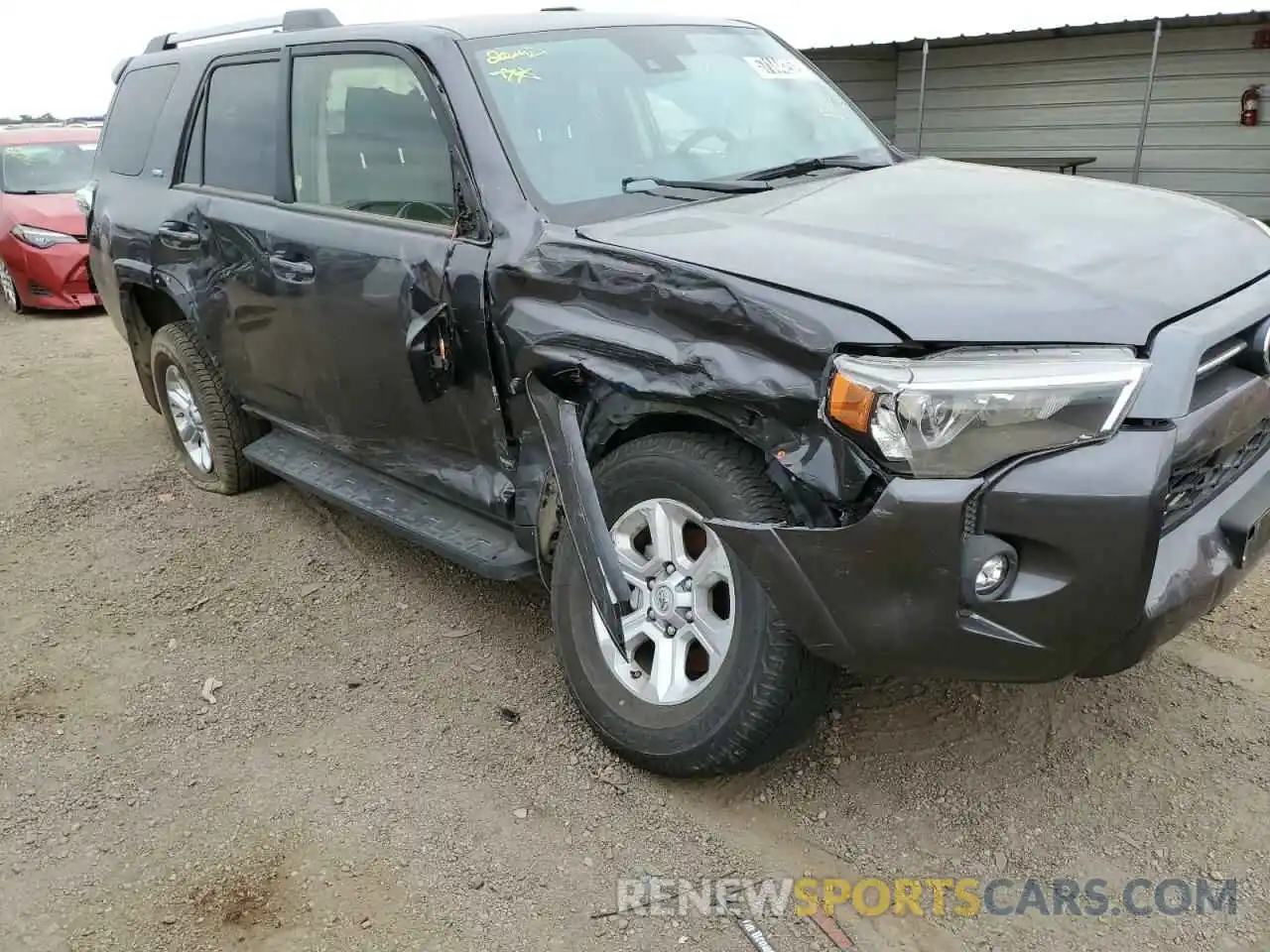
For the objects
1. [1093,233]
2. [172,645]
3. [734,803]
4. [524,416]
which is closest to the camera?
[1093,233]

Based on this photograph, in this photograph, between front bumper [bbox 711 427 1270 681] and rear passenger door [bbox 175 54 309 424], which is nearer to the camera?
front bumper [bbox 711 427 1270 681]

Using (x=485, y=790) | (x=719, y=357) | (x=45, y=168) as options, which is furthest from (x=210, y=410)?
(x=45, y=168)

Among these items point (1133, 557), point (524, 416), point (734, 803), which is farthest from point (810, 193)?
point (734, 803)

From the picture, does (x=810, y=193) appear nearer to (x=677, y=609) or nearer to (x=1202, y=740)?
(x=677, y=609)

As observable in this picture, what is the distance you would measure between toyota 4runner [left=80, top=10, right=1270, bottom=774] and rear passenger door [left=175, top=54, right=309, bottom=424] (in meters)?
0.02

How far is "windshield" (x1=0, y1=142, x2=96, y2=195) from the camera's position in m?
9.73

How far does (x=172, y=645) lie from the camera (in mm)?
3605

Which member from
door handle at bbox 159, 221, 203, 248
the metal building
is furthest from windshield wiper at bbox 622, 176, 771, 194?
the metal building

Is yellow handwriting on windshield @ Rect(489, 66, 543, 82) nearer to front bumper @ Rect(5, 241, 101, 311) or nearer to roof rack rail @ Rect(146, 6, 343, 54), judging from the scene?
roof rack rail @ Rect(146, 6, 343, 54)

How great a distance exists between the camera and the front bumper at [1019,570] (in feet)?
6.56

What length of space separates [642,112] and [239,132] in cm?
173

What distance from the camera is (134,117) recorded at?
15.6ft

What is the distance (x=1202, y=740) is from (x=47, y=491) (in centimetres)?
492

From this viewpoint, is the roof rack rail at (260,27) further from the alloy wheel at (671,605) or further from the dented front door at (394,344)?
the alloy wheel at (671,605)
